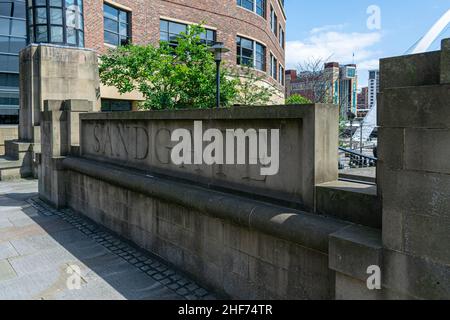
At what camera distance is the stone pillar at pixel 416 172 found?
2.43 meters

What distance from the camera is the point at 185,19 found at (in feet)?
78.9

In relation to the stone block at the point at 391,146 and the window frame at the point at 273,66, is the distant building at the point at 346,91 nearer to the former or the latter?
the window frame at the point at 273,66

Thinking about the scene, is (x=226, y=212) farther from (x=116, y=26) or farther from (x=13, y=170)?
(x=116, y=26)

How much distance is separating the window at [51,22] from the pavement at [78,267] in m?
10.0

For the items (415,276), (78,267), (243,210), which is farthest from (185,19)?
(415,276)

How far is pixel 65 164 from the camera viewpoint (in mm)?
8898

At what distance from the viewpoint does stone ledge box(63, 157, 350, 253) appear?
3301 mm

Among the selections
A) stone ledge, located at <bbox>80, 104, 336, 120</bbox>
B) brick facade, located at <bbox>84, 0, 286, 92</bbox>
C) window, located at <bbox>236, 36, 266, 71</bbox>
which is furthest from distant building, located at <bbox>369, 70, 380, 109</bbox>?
brick facade, located at <bbox>84, 0, 286, 92</bbox>

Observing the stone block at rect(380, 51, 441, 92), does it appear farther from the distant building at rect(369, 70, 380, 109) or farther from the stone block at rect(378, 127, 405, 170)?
the stone block at rect(378, 127, 405, 170)

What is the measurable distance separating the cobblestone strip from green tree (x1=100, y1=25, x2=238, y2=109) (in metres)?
5.62

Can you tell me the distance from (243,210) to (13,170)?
1295cm
